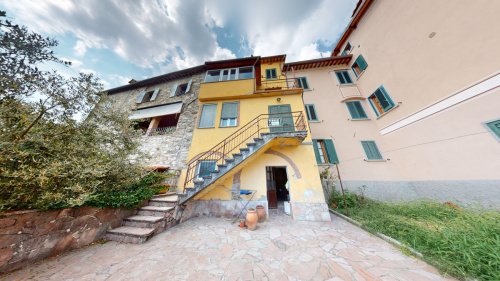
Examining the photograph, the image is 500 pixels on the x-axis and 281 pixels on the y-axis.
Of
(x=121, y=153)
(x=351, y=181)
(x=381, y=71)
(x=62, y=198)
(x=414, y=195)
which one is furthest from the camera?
(x=381, y=71)

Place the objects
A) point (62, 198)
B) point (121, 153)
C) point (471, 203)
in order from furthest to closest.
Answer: point (471, 203) < point (121, 153) < point (62, 198)

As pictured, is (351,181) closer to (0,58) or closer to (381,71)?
(381,71)

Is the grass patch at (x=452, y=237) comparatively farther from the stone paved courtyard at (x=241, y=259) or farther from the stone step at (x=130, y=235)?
the stone step at (x=130, y=235)

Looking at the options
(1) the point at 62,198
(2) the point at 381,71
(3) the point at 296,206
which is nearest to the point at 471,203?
(3) the point at 296,206

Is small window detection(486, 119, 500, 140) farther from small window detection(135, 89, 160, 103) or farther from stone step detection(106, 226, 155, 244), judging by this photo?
small window detection(135, 89, 160, 103)

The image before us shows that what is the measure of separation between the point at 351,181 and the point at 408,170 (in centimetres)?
273

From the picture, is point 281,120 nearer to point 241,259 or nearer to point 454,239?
point 241,259

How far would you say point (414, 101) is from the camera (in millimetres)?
Result: 6957

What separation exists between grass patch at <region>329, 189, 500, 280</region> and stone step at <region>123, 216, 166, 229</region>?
6.74 m

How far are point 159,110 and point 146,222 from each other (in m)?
7.74

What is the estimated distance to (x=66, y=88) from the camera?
13.6ft

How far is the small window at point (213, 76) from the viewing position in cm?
917

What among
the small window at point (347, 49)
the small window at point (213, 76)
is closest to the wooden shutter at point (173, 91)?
the small window at point (213, 76)

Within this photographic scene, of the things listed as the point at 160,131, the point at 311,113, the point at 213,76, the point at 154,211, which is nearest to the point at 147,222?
the point at 154,211
